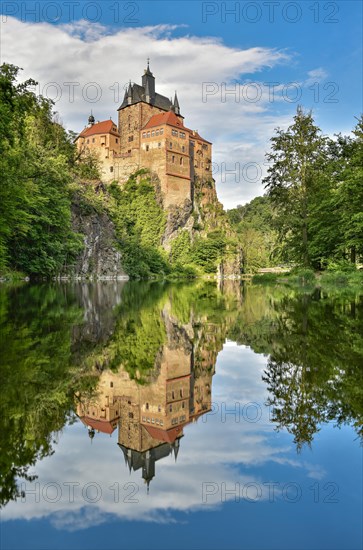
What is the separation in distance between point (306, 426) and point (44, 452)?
1.70 meters

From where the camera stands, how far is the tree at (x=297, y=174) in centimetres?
2958

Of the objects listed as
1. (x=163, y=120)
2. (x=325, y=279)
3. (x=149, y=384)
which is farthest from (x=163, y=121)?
(x=149, y=384)

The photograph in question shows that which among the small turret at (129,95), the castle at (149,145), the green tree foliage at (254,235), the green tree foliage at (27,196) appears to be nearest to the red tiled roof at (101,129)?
the castle at (149,145)

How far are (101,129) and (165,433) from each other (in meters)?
81.0

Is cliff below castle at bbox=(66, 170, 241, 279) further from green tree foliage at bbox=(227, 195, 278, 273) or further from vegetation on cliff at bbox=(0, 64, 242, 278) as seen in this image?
green tree foliage at bbox=(227, 195, 278, 273)

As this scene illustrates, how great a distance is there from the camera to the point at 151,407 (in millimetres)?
3541

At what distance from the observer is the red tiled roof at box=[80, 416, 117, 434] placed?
311cm

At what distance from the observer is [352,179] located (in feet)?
76.8

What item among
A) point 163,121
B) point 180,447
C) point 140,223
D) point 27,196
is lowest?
point 180,447

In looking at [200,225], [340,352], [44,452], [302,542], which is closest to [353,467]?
[302,542]

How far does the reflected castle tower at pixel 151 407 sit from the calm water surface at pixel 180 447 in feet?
0.04

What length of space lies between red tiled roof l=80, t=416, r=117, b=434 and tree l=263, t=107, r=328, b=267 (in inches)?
1067

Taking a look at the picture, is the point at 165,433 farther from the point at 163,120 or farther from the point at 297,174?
the point at 163,120

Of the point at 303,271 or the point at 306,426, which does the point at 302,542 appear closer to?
the point at 306,426
